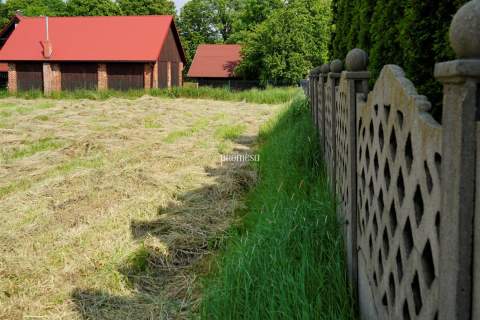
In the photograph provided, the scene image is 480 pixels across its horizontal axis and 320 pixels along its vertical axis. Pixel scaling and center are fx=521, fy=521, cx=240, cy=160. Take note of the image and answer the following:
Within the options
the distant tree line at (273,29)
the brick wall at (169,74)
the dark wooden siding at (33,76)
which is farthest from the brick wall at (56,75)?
the distant tree line at (273,29)

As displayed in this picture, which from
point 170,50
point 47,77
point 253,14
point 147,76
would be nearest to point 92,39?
point 47,77

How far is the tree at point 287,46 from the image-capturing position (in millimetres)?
41344

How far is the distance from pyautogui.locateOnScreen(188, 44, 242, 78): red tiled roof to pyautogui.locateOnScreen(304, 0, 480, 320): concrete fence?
154 feet

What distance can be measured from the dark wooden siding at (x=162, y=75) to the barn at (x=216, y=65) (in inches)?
458

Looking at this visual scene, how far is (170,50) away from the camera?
3822cm

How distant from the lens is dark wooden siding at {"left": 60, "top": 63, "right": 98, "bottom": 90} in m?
34.9

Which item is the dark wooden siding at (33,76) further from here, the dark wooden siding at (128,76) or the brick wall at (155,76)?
the brick wall at (155,76)

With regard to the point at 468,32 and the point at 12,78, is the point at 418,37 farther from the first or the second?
the point at 12,78

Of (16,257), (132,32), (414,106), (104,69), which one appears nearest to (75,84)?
(104,69)

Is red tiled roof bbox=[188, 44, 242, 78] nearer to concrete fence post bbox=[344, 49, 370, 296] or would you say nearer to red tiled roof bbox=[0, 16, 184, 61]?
red tiled roof bbox=[0, 16, 184, 61]

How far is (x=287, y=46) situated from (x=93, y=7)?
24.9 metres

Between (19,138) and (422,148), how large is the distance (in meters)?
12.1

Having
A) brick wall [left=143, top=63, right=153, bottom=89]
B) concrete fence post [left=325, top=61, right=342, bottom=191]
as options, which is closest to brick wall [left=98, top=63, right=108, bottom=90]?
brick wall [left=143, top=63, right=153, bottom=89]

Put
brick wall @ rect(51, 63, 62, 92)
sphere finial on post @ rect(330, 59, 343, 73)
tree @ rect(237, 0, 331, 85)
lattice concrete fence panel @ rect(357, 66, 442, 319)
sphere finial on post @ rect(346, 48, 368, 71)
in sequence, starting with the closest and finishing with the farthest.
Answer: lattice concrete fence panel @ rect(357, 66, 442, 319) → sphere finial on post @ rect(346, 48, 368, 71) → sphere finial on post @ rect(330, 59, 343, 73) → brick wall @ rect(51, 63, 62, 92) → tree @ rect(237, 0, 331, 85)
